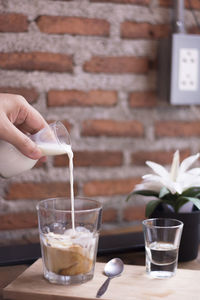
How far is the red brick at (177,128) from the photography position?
1497 mm

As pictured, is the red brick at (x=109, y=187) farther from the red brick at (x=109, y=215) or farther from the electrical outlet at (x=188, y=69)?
the electrical outlet at (x=188, y=69)

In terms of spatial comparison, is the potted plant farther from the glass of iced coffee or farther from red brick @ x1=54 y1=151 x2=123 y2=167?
red brick @ x1=54 y1=151 x2=123 y2=167

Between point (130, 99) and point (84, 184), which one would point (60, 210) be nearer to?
point (84, 184)

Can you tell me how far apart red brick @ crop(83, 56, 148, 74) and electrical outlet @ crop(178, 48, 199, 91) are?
0.38 feet

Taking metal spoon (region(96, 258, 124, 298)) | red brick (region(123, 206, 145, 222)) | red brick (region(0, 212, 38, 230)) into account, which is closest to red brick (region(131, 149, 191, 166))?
red brick (region(123, 206, 145, 222))

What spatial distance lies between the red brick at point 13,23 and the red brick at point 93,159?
0.40 meters

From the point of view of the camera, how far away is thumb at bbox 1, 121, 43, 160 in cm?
90

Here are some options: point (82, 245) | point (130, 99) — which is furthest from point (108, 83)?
point (82, 245)

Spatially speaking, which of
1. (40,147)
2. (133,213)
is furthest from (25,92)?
(133,213)

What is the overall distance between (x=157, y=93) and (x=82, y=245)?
0.74m

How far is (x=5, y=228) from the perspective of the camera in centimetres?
137

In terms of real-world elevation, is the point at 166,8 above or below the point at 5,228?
above

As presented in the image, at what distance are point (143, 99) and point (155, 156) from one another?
0.63ft

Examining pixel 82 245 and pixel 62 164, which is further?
pixel 62 164
